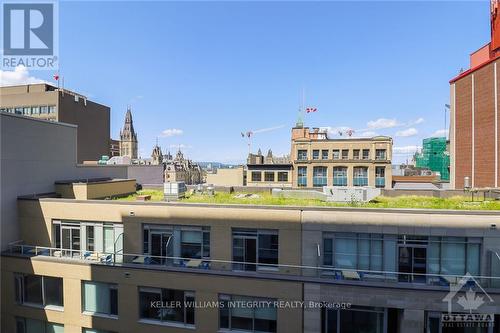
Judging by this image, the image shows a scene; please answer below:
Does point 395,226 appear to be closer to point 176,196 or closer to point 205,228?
point 205,228

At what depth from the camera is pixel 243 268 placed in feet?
47.0

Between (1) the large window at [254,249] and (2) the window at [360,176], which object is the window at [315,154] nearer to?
(2) the window at [360,176]

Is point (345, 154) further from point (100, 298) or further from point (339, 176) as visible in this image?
point (100, 298)

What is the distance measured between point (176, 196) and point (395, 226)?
43.9ft

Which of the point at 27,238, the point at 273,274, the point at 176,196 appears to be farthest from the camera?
the point at 176,196

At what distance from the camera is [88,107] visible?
6391 cm

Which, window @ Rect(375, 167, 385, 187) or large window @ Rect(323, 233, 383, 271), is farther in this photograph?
window @ Rect(375, 167, 385, 187)

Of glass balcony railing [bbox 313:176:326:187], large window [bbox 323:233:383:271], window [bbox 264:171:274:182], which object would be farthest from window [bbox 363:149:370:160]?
large window [bbox 323:233:383:271]

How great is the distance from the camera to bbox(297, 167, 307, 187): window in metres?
66.1

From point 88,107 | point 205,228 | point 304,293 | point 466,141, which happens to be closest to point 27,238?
point 205,228

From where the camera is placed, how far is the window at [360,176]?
6338cm

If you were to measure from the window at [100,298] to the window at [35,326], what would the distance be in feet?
8.31

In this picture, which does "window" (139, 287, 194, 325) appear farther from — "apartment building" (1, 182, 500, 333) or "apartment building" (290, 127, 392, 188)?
"apartment building" (290, 127, 392, 188)

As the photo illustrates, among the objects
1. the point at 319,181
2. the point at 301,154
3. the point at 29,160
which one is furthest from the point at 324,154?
the point at 29,160
